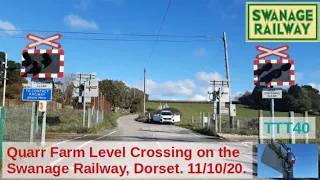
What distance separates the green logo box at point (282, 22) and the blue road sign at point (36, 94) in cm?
752

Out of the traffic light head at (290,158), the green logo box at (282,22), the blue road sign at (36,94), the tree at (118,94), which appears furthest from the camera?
the tree at (118,94)

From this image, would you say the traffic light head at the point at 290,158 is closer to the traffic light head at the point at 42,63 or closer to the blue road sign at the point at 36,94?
the traffic light head at the point at 42,63

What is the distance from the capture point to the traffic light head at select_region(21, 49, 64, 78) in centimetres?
1291

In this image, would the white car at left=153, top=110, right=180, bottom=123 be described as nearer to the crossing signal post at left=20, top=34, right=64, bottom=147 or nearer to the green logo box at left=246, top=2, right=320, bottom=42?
the crossing signal post at left=20, top=34, right=64, bottom=147

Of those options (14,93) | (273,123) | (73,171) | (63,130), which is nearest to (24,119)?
(63,130)

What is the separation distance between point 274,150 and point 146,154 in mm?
6229

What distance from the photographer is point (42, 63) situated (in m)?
13.1

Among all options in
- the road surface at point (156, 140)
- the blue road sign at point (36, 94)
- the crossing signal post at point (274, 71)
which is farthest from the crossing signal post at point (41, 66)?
the crossing signal post at point (274, 71)

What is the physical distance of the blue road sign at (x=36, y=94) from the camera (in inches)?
513

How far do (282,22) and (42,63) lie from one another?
8194 millimetres

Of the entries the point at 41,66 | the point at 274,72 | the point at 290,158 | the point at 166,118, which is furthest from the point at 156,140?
→ the point at 166,118

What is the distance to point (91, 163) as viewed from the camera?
411 inches

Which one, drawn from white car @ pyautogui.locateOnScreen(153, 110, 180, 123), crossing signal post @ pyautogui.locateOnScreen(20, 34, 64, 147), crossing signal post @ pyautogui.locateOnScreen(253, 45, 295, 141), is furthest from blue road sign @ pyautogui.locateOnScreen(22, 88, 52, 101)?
white car @ pyautogui.locateOnScreen(153, 110, 180, 123)

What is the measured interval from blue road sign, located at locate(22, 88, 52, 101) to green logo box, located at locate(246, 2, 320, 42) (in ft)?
24.7
